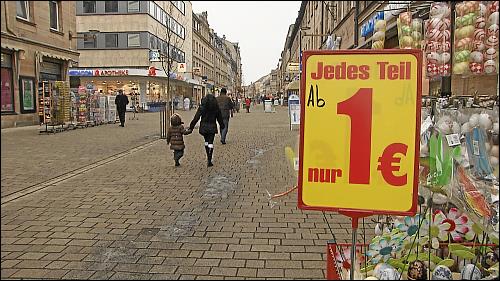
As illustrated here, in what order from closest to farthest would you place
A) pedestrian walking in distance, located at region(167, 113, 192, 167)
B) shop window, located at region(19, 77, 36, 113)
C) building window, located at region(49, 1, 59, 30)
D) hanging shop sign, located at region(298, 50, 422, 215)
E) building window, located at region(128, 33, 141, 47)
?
building window, located at region(49, 1, 59, 30) < shop window, located at region(19, 77, 36, 113) < hanging shop sign, located at region(298, 50, 422, 215) < pedestrian walking in distance, located at region(167, 113, 192, 167) < building window, located at region(128, 33, 141, 47)

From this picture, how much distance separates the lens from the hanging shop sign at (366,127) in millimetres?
2393

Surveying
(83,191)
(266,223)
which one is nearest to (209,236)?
(266,223)

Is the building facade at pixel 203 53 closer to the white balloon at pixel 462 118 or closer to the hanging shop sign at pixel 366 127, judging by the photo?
the white balloon at pixel 462 118

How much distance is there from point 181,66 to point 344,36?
21387 mm

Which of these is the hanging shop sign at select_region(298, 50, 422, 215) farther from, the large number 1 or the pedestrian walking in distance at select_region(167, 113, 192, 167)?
the pedestrian walking in distance at select_region(167, 113, 192, 167)

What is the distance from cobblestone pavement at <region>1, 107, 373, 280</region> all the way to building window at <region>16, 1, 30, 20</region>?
16.9 inches

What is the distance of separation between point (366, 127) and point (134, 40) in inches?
1360

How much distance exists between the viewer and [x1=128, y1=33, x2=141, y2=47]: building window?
32.1 meters

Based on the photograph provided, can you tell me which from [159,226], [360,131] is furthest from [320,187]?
[159,226]

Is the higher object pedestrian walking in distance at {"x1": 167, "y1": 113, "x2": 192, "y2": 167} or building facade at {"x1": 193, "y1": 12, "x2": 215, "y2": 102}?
building facade at {"x1": 193, "y1": 12, "x2": 215, "y2": 102}

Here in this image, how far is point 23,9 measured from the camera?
148 centimetres

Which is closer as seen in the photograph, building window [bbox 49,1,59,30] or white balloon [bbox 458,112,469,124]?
building window [bbox 49,1,59,30]

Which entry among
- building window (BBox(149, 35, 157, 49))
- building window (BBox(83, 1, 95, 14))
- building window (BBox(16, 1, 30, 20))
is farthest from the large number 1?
building window (BBox(149, 35, 157, 49))

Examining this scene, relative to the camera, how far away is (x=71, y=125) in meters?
18.1
